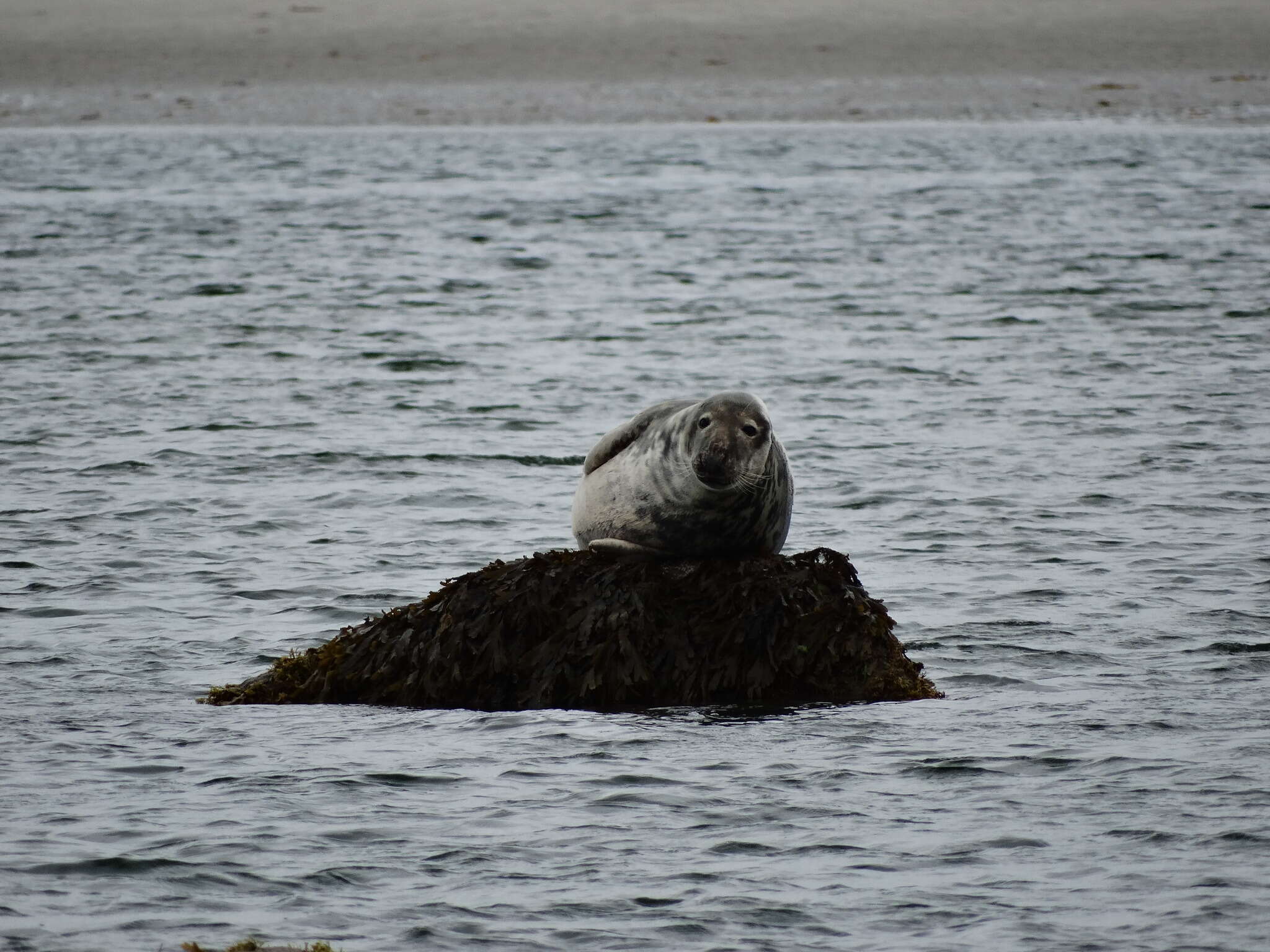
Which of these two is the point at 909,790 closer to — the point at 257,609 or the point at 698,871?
the point at 698,871

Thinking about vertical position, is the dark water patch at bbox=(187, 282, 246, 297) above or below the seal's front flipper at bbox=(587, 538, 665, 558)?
above

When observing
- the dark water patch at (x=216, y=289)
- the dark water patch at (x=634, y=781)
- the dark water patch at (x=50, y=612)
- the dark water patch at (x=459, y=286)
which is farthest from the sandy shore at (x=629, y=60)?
the dark water patch at (x=634, y=781)

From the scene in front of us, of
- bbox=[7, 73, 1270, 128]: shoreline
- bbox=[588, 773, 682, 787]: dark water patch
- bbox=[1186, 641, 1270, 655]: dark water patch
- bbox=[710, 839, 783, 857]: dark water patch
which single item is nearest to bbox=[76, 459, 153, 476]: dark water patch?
bbox=[588, 773, 682, 787]: dark water patch

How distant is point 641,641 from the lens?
24.2 feet

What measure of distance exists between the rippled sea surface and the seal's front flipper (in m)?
0.65

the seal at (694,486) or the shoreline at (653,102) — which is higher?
the shoreline at (653,102)

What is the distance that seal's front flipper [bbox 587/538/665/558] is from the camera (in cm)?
750

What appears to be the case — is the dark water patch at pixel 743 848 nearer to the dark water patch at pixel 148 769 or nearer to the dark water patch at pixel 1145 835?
the dark water patch at pixel 1145 835

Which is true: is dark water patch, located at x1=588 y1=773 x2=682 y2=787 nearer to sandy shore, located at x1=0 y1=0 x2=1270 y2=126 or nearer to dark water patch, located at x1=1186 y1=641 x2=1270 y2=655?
dark water patch, located at x1=1186 y1=641 x2=1270 y2=655

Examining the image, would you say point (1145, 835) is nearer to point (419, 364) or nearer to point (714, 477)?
point (714, 477)

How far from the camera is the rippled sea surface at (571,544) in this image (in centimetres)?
570

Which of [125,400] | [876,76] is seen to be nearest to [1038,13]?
[876,76]

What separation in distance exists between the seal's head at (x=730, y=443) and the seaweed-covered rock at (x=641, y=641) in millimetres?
473

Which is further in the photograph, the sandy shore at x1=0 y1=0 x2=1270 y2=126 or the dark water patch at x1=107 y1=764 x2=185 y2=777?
the sandy shore at x1=0 y1=0 x2=1270 y2=126
